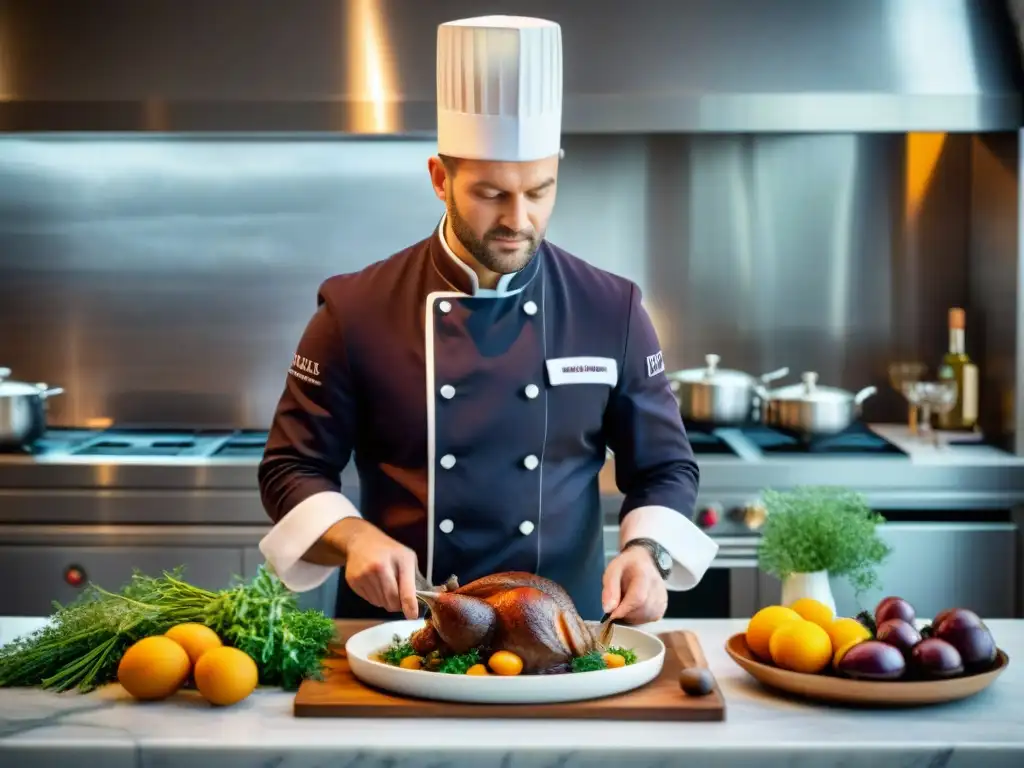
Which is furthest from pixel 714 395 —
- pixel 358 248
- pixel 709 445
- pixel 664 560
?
pixel 664 560

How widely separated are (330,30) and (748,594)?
1655 mm

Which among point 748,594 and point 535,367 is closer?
point 535,367

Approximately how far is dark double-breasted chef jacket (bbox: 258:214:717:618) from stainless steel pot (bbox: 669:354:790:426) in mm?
1420

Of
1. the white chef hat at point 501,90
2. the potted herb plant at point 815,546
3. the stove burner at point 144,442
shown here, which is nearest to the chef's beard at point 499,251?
the white chef hat at point 501,90

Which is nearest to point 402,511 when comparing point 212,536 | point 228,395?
point 212,536

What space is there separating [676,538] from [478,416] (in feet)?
1.14

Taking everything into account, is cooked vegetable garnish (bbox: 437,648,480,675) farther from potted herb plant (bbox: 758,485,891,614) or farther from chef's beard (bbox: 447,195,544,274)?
potted herb plant (bbox: 758,485,891,614)

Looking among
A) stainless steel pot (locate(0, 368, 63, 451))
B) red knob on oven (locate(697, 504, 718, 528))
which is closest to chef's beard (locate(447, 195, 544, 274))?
red knob on oven (locate(697, 504, 718, 528))

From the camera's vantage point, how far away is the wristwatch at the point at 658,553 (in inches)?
74.7

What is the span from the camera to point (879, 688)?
1.57 meters

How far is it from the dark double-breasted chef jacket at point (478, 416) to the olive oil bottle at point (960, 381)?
1680mm

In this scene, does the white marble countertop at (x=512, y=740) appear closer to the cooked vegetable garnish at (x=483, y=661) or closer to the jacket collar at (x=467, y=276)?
the cooked vegetable garnish at (x=483, y=661)

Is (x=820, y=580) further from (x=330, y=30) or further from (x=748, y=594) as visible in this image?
(x=330, y=30)

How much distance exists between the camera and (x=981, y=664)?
1631 mm
